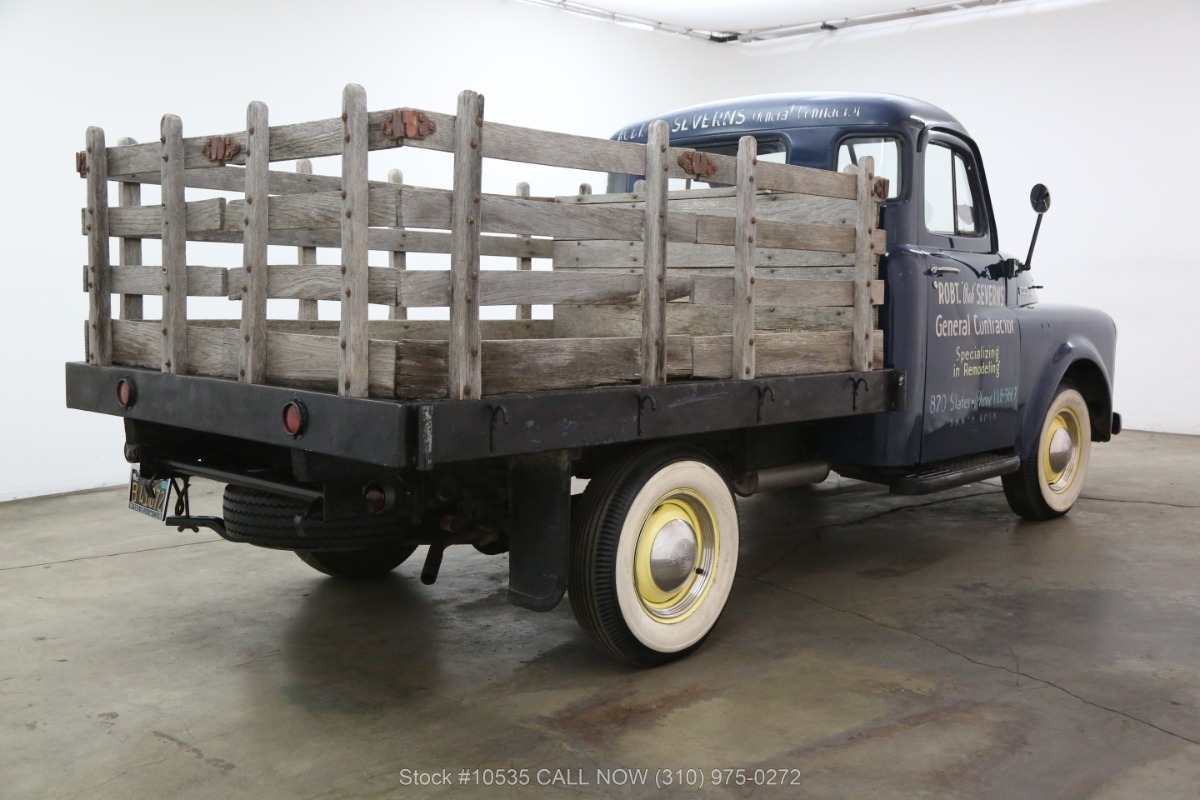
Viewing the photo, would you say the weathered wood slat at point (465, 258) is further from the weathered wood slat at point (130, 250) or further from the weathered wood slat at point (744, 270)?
the weathered wood slat at point (130, 250)

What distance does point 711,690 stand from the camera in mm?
3793

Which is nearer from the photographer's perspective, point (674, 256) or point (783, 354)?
point (783, 354)

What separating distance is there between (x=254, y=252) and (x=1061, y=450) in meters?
4.74

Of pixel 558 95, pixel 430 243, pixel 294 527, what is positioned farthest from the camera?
pixel 558 95

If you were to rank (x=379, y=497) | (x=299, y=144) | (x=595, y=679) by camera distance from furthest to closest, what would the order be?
(x=595, y=679), (x=379, y=497), (x=299, y=144)

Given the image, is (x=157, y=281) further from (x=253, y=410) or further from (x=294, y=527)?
(x=294, y=527)

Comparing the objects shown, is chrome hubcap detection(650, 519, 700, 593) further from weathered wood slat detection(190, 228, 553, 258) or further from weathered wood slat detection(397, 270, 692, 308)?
weathered wood slat detection(190, 228, 553, 258)

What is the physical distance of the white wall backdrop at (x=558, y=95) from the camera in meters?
7.19

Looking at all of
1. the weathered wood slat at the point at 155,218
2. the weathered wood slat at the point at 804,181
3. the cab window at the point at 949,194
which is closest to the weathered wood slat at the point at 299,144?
the weathered wood slat at the point at 155,218

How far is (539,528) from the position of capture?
3.73 meters

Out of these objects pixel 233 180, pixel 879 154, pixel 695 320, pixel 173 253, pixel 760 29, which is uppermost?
pixel 760 29

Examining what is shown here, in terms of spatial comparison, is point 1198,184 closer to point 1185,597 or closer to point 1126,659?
point 1185,597

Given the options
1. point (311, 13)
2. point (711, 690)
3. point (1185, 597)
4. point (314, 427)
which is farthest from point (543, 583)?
point (311, 13)

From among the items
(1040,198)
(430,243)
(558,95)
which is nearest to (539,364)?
(430,243)
